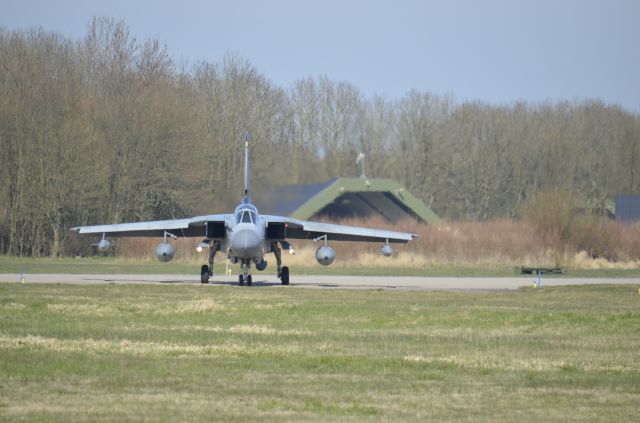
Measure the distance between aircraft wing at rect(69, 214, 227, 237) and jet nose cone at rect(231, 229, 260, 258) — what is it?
2.55 metres

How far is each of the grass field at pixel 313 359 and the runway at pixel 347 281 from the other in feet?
23.9

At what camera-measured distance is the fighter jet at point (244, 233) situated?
34.2 m

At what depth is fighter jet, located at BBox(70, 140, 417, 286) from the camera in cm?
3416

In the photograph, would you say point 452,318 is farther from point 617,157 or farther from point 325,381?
point 617,157

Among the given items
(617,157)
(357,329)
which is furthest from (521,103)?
(357,329)

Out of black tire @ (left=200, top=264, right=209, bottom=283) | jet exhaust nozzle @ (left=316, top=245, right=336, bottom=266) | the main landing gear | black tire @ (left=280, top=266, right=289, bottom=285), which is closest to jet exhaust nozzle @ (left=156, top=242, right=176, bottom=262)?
black tire @ (left=200, top=264, right=209, bottom=283)

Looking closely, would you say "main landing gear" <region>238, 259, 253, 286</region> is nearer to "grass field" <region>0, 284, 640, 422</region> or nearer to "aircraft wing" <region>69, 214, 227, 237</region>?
"aircraft wing" <region>69, 214, 227, 237</region>

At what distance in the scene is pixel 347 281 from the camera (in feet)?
131

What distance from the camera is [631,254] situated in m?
55.9

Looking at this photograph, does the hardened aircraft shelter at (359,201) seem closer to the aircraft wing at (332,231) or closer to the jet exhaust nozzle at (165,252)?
the aircraft wing at (332,231)

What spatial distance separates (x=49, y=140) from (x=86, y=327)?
39.5 m

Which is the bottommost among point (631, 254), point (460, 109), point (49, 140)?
point (631, 254)

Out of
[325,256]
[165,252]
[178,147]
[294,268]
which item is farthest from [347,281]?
[178,147]

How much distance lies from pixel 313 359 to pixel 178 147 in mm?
43438
